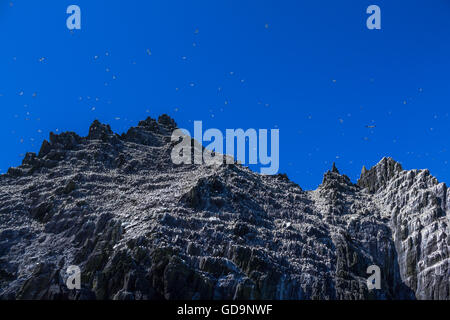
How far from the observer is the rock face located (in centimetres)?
7906

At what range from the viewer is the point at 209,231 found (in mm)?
93625

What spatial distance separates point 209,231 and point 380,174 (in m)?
61.9

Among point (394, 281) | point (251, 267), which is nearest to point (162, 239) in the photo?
point (251, 267)

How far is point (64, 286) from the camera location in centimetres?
7469

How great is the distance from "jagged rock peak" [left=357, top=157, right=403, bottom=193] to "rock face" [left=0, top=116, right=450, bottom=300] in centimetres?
40

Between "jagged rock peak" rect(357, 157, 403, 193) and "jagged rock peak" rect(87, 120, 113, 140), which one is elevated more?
"jagged rock peak" rect(87, 120, 113, 140)

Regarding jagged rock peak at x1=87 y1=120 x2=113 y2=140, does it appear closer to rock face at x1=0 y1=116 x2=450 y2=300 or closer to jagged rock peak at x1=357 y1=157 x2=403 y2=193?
rock face at x1=0 y1=116 x2=450 y2=300

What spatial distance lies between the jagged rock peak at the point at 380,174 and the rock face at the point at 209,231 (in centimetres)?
40

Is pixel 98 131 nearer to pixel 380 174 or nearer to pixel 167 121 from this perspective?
pixel 167 121

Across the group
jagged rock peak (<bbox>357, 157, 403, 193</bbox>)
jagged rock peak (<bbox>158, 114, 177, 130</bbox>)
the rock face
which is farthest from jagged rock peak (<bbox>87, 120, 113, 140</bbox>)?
jagged rock peak (<bbox>357, 157, 403, 193</bbox>)

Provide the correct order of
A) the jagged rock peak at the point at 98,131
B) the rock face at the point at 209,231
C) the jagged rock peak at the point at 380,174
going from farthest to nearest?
the jagged rock peak at the point at 98,131, the jagged rock peak at the point at 380,174, the rock face at the point at 209,231

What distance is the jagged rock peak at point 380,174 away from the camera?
125456 millimetres

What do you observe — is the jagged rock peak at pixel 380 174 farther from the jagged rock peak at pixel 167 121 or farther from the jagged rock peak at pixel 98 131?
the jagged rock peak at pixel 98 131

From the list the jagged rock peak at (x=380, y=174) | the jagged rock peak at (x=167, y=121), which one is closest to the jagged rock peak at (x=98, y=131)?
the jagged rock peak at (x=167, y=121)
